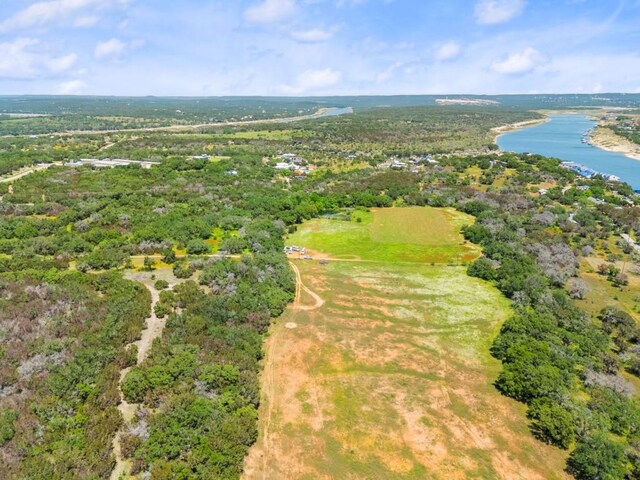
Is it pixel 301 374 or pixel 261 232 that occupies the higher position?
pixel 261 232

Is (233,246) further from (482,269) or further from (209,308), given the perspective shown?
(482,269)

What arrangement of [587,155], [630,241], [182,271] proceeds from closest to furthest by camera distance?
[182,271]
[630,241]
[587,155]

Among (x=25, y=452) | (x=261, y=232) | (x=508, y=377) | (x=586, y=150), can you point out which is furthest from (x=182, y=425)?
(x=586, y=150)

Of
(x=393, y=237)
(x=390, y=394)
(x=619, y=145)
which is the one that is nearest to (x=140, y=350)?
(x=390, y=394)

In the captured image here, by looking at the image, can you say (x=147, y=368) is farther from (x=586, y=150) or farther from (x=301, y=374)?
(x=586, y=150)

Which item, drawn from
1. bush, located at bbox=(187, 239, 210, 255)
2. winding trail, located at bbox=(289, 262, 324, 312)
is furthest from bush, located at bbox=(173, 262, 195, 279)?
winding trail, located at bbox=(289, 262, 324, 312)

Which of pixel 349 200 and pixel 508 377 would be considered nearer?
pixel 508 377

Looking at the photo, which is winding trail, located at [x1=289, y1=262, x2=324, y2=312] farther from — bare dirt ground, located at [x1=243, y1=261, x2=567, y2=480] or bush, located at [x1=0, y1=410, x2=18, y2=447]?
bush, located at [x1=0, y1=410, x2=18, y2=447]
